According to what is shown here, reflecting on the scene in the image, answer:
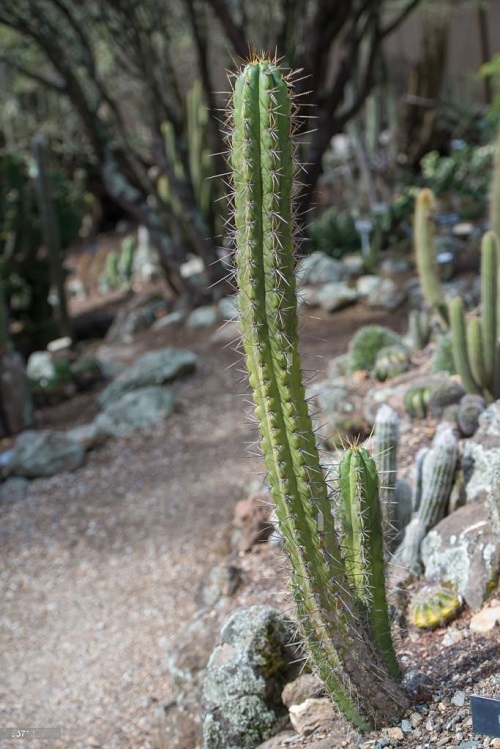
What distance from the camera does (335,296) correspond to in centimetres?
979

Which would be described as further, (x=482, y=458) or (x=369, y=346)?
(x=369, y=346)

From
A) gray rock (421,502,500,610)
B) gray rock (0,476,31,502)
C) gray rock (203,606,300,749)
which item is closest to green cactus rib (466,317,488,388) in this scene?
gray rock (421,502,500,610)

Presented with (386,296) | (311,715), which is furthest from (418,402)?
(386,296)

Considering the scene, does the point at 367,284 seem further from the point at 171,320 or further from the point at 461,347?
the point at 461,347

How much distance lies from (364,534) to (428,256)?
14.3 ft

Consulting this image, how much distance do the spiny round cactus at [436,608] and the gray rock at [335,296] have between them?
6173 mm

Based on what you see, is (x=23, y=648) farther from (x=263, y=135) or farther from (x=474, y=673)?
(x=263, y=135)

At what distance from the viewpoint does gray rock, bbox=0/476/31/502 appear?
23.2 ft

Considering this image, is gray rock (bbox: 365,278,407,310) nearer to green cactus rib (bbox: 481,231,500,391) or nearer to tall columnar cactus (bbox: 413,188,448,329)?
tall columnar cactus (bbox: 413,188,448,329)

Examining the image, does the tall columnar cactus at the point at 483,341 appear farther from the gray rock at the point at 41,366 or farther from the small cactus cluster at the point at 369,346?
the gray rock at the point at 41,366

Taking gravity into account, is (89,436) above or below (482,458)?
below

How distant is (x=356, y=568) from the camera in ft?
9.45

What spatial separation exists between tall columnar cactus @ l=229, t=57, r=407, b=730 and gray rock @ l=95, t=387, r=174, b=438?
5221mm

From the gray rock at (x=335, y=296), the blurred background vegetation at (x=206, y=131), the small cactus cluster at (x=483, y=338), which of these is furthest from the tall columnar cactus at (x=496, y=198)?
the gray rock at (x=335, y=296)
